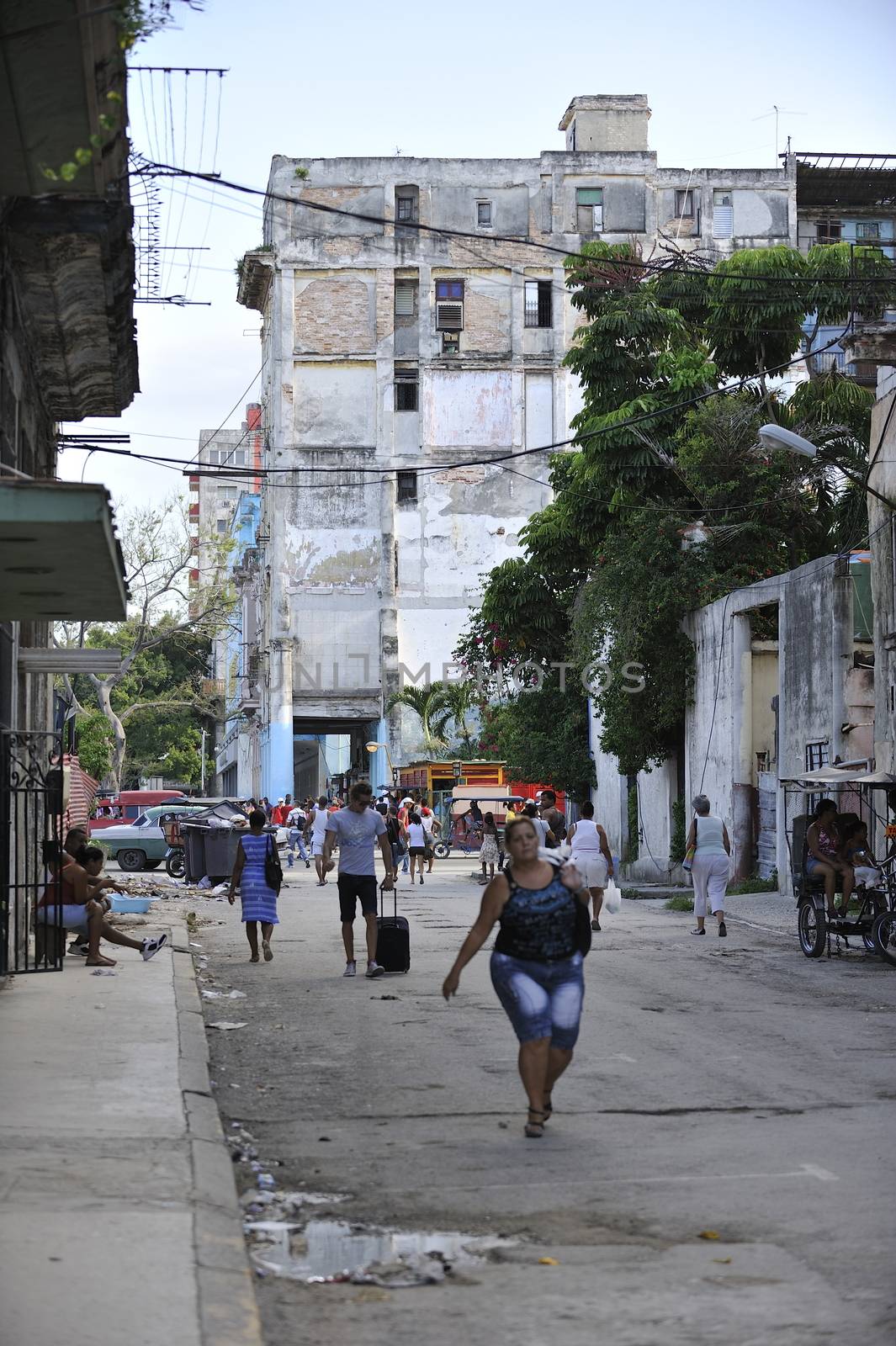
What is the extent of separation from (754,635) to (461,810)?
19.7 meters

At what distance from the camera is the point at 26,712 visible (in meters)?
18.4

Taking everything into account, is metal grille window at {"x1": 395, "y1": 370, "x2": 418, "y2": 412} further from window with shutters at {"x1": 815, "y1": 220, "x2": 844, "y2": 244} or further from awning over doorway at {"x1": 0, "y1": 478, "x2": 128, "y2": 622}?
awning over doorway at {"x1": 0, "y1": 478, "x2": 128, "y2": 622}

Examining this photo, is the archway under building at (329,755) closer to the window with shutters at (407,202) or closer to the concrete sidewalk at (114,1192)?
the window with shutters at (407,202)

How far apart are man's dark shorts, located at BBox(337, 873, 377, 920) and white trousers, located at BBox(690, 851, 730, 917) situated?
18.8 ft

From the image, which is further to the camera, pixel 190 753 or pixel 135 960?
pixel 190 753

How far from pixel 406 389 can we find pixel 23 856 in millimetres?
45355

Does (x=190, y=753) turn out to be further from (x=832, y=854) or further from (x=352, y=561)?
(x=832, y=854)

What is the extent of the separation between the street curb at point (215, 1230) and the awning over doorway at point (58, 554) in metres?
3.29

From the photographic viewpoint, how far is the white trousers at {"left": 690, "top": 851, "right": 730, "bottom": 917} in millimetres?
20844

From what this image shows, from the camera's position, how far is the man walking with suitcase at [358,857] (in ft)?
53.6

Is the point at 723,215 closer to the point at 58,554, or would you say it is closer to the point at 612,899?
the point at 612,899

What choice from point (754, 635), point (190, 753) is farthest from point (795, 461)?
point (190, 753)

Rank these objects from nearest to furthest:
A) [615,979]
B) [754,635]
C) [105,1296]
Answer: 1. [105,1296]
2. [615,979]
3. [754,635]

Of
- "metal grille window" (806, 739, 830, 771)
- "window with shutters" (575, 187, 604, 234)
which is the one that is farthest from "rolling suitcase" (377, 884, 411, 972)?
"window with shutters" (575, 187, 604, 234)
